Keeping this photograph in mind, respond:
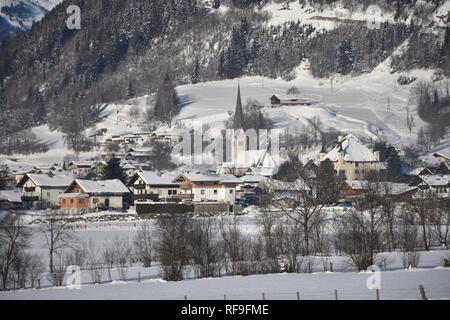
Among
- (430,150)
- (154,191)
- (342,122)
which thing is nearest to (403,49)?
(342,122)

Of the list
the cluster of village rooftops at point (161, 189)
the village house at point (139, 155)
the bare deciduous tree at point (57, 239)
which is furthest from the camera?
the village house at point (139, 155)

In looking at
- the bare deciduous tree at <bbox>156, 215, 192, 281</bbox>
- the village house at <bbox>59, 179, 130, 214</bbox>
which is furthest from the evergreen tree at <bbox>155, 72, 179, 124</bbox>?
the bare deciduous tree at <bbox>156, 215, 192, 281</bbox>

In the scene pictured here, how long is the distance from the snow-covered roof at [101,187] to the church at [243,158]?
20.0 m

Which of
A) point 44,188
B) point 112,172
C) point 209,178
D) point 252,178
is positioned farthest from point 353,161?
point 44,188

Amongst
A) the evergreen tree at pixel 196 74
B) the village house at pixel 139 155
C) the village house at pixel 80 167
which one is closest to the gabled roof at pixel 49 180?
the village house at pixel 80 167

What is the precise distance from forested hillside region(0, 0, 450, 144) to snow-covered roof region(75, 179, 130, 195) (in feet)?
215

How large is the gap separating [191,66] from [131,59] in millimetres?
20461

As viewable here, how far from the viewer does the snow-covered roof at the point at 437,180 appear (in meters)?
72.8

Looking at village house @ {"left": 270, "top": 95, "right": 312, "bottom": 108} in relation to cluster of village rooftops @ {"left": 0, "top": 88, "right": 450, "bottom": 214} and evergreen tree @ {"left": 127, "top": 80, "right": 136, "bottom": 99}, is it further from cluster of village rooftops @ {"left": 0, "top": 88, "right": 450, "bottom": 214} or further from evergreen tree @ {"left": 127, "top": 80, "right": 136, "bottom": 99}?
evergreen tree @ {"left": 127, "top": 80, "right": 136, "bottom": 99}

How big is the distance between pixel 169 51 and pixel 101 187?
10505cm

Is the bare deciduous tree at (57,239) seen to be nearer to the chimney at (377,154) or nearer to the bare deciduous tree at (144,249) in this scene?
the bare deciduous tree at (144,249)

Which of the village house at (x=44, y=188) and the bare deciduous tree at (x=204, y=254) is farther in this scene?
the village house at (x=44, y=188)
